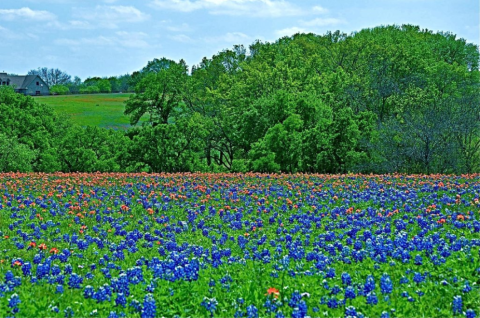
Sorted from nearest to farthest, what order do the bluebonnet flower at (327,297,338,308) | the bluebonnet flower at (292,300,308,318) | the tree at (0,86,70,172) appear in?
1. the bluebonnet flower at (292,300,308,318)
2. the bluebonnet flower at (327,297,338,308)
3. the tree at (0,86,70,172)

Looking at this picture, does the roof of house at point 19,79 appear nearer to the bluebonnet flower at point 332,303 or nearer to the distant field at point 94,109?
the distant field at point 94,109

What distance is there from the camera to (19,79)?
421ft

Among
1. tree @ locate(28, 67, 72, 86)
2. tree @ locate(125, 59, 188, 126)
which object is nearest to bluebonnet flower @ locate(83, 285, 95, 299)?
tree @ locate(125, 59, 188, 126)

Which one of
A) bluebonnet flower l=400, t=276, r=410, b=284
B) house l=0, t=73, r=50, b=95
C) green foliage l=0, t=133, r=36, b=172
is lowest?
green foliage l=0, t=133, r=36, b=172

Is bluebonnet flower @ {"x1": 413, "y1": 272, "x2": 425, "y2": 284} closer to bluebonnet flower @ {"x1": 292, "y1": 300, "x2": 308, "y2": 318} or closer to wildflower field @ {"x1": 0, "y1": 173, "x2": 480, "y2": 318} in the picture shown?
wildflower field @ {"x1": 0, "y1": 173, "x2": 480, "y2": 318}

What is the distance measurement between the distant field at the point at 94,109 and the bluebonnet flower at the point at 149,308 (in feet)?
224

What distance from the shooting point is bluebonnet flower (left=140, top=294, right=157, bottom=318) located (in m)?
6.79

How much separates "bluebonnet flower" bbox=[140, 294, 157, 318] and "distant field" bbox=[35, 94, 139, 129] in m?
68.3

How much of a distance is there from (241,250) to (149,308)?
360 centimetres

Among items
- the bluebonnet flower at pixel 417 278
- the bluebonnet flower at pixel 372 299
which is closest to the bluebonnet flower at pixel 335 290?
the bluebonnet flower at pixel 372 299

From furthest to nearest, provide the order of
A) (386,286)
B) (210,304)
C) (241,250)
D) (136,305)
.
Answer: (241,250) → (386,286) → (136,305) → (210,304)

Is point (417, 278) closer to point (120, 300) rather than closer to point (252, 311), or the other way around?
point (252, 311)

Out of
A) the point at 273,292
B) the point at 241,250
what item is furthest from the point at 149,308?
the point at 241,250

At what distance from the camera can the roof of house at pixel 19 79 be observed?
12619 cm
